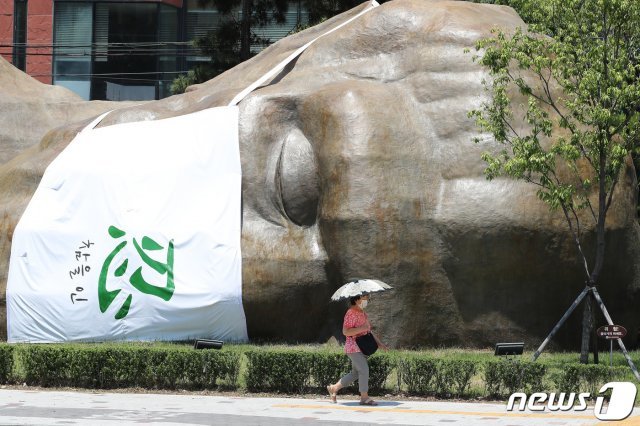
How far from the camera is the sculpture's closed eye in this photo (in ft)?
71.3

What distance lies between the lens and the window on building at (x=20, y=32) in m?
54.8

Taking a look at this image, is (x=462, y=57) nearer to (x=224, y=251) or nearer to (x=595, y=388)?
(x=224, y=251)

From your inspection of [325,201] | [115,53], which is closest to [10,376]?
[325,201]

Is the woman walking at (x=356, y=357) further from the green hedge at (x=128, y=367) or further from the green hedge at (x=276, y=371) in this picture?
the green hedge at (x=128, y=367)

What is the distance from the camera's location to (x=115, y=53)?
53281 millimetres

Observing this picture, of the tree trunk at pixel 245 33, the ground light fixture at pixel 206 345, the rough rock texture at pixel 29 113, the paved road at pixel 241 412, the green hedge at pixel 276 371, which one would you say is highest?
the tree trunk at pixel 245 33

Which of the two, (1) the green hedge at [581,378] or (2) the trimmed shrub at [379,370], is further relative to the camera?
(2) the trimmed shrub at [379,370]

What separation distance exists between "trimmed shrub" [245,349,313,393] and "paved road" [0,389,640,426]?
0.48m

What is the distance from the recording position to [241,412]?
Answer: 14820 mm

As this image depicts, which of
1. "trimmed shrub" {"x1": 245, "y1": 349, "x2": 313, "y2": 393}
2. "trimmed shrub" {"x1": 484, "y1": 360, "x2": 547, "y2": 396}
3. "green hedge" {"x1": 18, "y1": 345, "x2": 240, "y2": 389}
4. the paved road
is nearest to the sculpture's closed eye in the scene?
"green hedge" {"x1": 18, "y1": 345, "x2": 240, "y2": 389}

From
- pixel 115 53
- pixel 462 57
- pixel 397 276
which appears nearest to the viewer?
pixel 397 276

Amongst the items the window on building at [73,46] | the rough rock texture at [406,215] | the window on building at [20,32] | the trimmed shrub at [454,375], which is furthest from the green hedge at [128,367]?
the window on building at [20,32]

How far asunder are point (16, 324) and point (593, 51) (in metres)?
11.4

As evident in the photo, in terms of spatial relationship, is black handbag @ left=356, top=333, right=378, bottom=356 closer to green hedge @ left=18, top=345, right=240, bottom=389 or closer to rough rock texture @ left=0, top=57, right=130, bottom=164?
green hedge @ left=18, top=345, right=240, bottom=389
